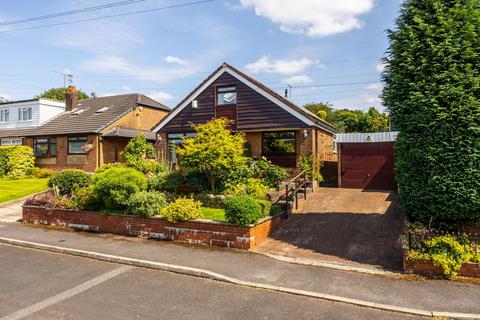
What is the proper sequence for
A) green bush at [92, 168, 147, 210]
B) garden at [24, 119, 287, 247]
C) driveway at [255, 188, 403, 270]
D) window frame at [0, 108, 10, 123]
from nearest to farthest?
driveway at [255, 188, 403, 270]
garden at [24, 119, 287, 247]
green bush at [92, 168, 147, 210]
window frame at [0, 108, 10, 123]

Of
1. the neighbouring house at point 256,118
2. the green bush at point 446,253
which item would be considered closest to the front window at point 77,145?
the neighbouring house at point 256,118

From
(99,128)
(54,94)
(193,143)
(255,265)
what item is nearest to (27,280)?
(255,265)

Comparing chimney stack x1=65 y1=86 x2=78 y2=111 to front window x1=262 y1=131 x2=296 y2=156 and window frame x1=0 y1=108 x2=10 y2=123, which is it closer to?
window frame x1=0 y1=108 x2=10 y2=123

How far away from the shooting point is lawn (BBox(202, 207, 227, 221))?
1106 centimetres

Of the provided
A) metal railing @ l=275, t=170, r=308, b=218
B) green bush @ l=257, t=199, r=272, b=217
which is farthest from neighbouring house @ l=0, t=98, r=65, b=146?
green bush @ l=257, t=199, r=272, b=217

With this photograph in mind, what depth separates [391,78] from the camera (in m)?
8.27

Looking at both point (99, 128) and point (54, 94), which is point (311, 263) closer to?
point (99, 128)

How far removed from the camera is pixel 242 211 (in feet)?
30.7

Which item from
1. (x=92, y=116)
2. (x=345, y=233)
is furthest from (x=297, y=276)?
(x=92, y=116)

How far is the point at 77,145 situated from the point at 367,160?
20.5 m

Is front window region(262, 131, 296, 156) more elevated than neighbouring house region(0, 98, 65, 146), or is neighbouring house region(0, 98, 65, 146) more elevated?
neighbouring house region(0, 98, 65, 146)

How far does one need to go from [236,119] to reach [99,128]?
1121 cm

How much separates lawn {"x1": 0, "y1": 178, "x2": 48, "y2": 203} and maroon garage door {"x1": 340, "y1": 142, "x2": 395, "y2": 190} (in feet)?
54.8

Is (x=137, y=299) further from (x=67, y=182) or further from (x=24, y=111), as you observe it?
(x=24, y=111)
